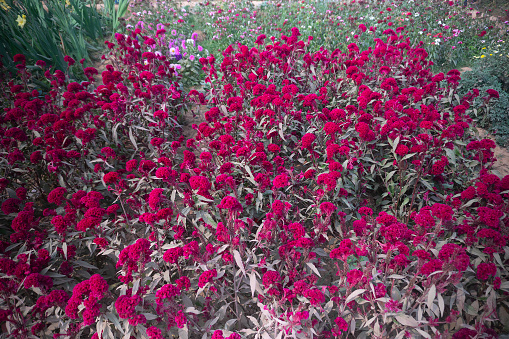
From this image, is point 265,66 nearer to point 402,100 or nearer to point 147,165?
point 402,100

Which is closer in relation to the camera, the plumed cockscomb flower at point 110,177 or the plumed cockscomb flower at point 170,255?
the plumed cockscomb flower at point 170,255

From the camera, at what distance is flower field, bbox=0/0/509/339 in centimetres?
198

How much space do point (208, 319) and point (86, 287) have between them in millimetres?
999

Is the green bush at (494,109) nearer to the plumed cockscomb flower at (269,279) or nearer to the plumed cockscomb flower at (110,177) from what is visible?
the plumed cockscomb flower at (269,279)

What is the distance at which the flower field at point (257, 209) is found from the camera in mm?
1983

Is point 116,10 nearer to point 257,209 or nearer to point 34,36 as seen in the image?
point 34,36

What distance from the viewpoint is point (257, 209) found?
2820 mm

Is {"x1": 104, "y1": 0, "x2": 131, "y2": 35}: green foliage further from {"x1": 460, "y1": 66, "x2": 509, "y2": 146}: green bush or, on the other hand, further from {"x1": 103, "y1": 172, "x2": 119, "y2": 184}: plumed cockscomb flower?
{"x1": 460, "y1": 66, "x2": 509, "y2": 146}: green bush

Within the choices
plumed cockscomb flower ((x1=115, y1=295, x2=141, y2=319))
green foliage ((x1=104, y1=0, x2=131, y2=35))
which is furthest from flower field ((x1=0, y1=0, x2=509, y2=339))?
green foliage ((x1=104, y1=0, x2=131, y2=35))

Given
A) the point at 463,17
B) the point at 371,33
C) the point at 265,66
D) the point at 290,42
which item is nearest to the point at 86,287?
the point at 265,66

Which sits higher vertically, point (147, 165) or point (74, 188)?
point (147, 165)

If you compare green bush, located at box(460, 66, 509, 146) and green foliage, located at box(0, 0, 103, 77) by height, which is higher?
green foliage, located at box(0, 0, 103, 77)

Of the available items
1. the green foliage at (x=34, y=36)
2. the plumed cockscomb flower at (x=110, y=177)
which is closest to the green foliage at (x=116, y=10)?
the green foliage at (x=34, y=36)

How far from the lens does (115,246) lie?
260cm
